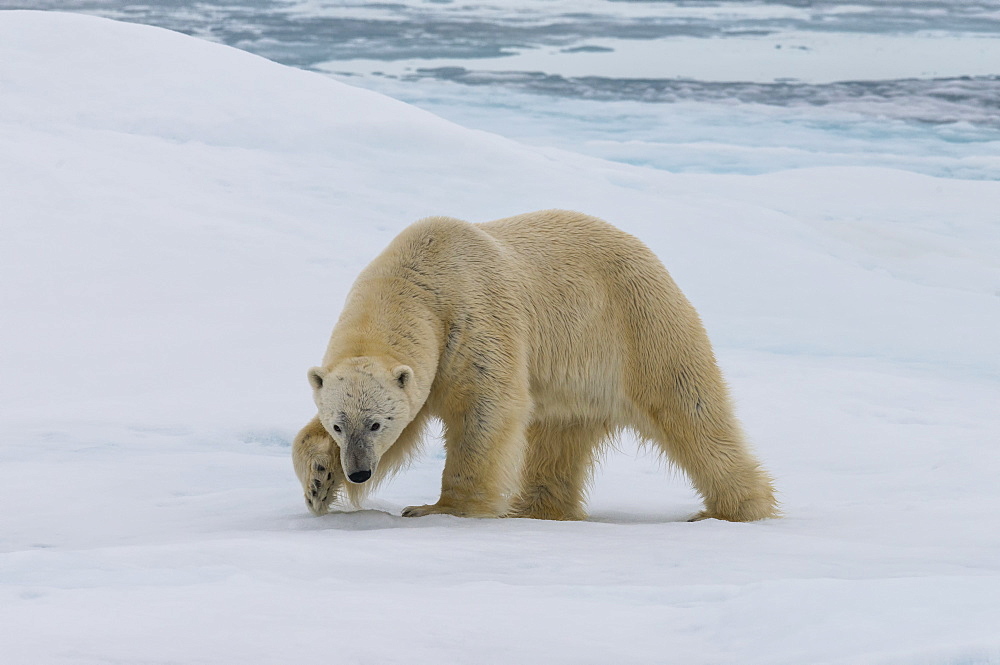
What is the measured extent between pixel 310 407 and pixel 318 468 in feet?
5.41

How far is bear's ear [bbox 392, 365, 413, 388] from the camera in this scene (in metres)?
3.27

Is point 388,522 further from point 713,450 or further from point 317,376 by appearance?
point 713,450

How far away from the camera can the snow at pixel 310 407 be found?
2.17 m

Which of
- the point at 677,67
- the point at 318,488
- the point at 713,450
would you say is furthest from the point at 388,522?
the point at 677,67

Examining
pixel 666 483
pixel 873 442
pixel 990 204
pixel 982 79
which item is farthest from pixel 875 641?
pixel 982 79

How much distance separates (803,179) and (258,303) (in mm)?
8024

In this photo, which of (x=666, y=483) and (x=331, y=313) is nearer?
(x=666, y=483)

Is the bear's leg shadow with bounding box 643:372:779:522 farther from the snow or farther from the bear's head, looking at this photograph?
the bear's head

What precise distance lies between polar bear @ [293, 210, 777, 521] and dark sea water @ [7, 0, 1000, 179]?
401 inches

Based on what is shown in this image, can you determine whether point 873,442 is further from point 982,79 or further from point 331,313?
point 982,79

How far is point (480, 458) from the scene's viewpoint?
3586mm

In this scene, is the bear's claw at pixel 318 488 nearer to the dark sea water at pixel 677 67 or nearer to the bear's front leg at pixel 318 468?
the bear's front leg at pixel 318 468

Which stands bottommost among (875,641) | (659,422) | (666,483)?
(666,483)

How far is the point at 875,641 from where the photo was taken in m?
2.02
